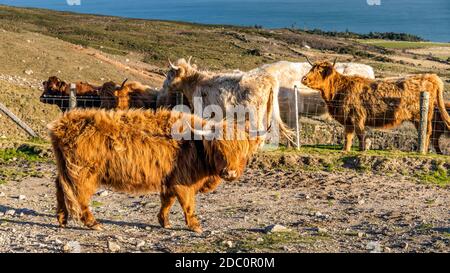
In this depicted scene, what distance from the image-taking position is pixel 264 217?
943 cm

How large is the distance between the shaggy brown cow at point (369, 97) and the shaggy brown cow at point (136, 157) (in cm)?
716

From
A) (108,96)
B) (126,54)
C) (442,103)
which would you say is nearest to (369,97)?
(442,103)

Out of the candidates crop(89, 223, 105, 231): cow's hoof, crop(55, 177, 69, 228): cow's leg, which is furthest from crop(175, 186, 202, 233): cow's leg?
crop(55, 177, 69, 228): cow's leg

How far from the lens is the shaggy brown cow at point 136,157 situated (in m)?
8.26

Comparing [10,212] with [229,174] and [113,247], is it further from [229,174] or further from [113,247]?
[229,174]

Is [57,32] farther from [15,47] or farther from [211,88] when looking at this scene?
[211,88]

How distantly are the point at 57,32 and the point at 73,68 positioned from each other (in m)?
23.9

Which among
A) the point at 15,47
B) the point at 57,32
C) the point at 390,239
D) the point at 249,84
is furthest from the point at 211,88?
the point at 57,32

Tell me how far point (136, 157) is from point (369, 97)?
8157 millimetres

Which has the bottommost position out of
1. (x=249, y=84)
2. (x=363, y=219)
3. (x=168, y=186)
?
(x=363, y=219)

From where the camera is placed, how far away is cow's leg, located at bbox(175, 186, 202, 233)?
8.47m

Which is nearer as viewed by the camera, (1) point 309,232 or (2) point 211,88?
(1) point 309,232

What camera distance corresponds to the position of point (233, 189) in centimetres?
1138

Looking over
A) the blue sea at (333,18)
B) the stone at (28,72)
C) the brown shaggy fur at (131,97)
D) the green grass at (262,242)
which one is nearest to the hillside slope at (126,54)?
the stone at (28,72)
